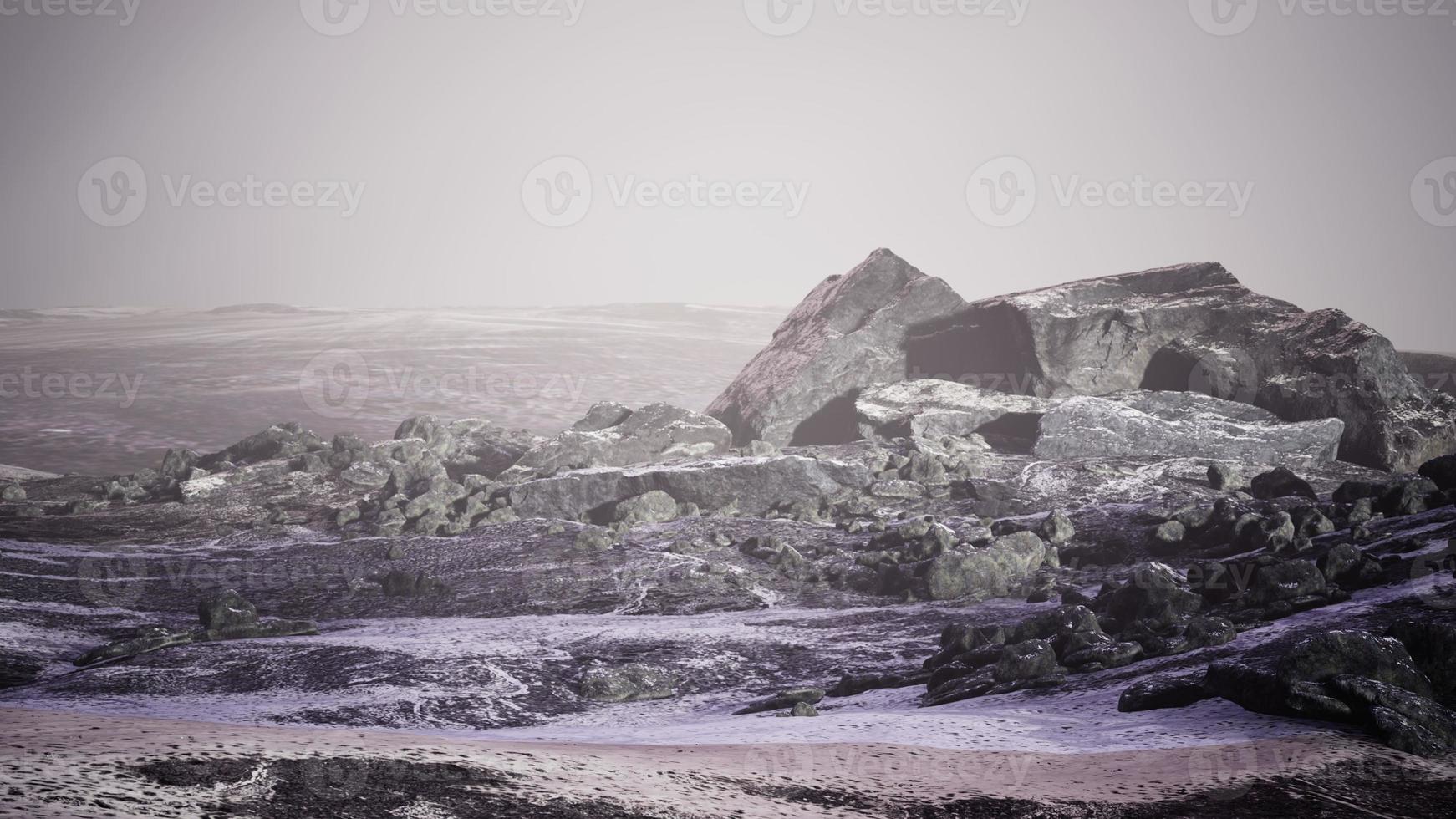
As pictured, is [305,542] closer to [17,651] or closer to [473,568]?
[473,568]

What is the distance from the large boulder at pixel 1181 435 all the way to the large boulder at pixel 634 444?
19.8 ft

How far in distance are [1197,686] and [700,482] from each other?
9.16 meters

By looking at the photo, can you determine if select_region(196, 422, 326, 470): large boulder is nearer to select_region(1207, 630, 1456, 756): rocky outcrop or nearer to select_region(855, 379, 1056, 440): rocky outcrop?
select_region(855, 379, 1056, 440): rocky outcrop

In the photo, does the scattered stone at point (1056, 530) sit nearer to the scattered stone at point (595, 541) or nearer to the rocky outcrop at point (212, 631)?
the scattered stone at point (595, 541)

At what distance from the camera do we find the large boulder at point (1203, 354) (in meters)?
16.4

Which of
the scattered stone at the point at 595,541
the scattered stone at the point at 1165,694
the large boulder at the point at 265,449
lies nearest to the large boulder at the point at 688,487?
the scattered stone at the point at 595,541

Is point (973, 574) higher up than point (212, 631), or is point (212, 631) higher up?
point (973, 574)

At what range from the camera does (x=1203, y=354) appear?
17.9m

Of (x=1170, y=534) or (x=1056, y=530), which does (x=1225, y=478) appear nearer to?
(x=1170, y=534)

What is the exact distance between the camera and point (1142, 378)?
61.4 ft

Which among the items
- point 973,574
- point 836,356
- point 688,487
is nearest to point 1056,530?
point 973,574

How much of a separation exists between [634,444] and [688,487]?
10.8 feet

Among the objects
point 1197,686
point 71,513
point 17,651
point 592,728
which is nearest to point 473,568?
point 17,651

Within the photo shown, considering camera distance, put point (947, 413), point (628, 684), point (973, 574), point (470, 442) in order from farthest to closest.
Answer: point (470, 442) → point (947, 413) → point (973, 574) → point (628, 684)
